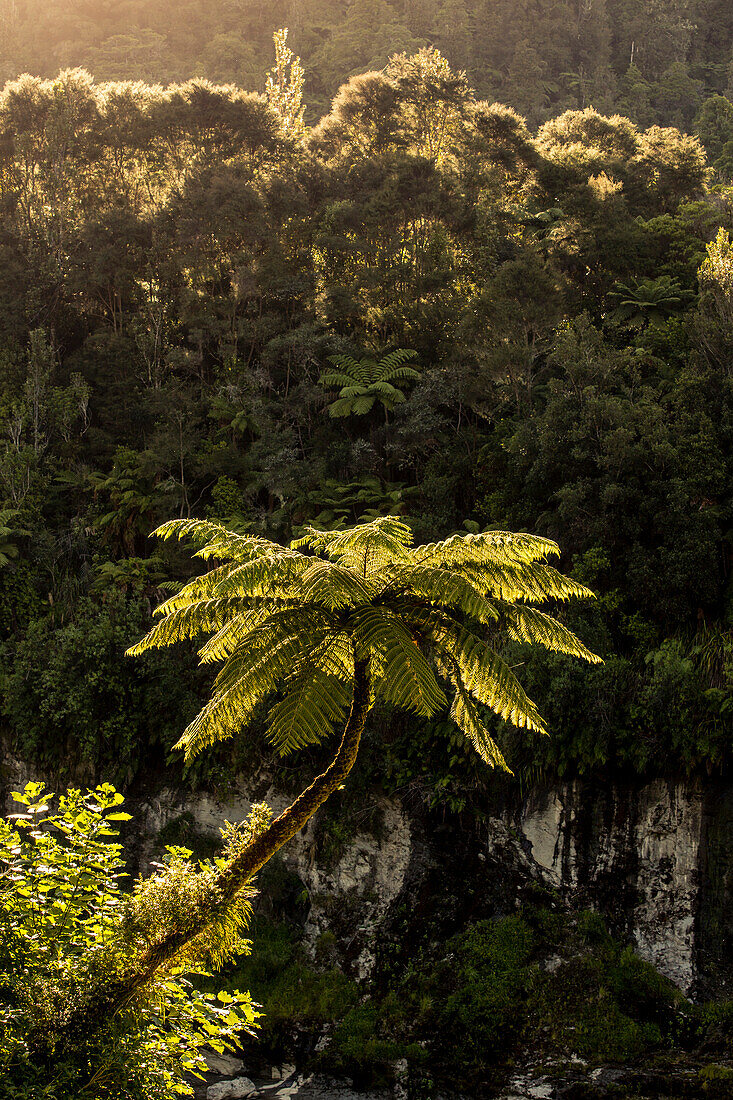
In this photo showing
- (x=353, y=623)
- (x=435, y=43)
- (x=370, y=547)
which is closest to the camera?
(x=353, y=623)

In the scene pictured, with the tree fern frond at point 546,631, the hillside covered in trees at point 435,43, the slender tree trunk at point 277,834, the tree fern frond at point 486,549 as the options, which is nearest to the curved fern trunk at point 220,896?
the slender tree trunk at point 277,834

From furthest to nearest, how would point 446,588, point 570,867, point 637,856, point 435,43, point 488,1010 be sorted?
point 435,43, point 570,867, point 637,856, point 488,1010, point 446,588

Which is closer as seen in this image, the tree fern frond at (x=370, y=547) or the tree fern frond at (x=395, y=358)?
the tree fern frond at (x=370, y=547)

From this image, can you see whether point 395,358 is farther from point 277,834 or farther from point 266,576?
point 277,834

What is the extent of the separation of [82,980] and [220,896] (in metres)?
0.93

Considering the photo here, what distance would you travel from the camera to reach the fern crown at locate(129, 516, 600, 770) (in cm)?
586

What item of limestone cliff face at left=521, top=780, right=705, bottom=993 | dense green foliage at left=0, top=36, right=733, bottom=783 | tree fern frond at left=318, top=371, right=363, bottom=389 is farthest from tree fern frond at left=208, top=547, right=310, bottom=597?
tree fern frond at left=318, top=371, right=363, bottom=389

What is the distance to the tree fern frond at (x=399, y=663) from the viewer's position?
5797mm

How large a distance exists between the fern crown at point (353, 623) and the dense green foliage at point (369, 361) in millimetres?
6038

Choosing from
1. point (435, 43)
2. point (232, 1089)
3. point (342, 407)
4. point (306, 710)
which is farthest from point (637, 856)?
point (435, 43)

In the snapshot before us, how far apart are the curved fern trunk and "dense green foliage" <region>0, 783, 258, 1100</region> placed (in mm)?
38

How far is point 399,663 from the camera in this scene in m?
5.81

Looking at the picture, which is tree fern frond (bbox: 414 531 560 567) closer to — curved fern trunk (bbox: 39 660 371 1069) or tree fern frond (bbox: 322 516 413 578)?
tree fern frond (bbox: 322 516 413 578)

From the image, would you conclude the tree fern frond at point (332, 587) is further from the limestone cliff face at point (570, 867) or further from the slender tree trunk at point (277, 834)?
the limestone cliff face at point (570, 867)
